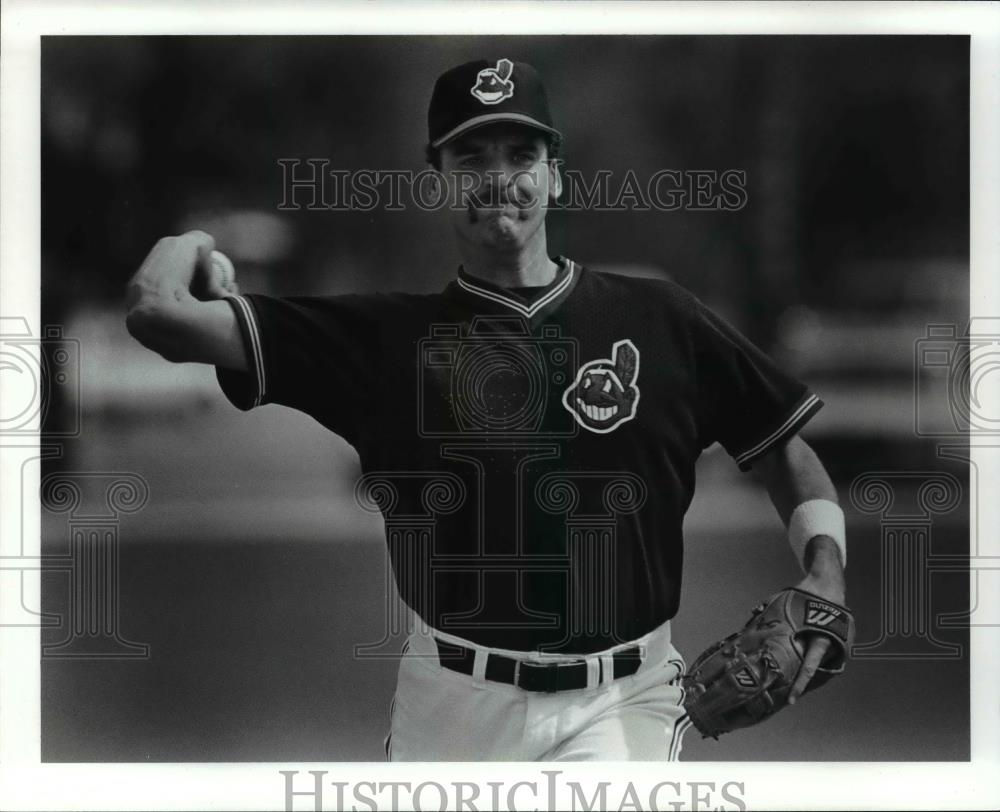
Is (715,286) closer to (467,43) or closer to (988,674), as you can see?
(467,43)

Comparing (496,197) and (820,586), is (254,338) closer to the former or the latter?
(496,197)

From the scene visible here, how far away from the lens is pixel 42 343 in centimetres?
417

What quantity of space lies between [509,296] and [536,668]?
105cm

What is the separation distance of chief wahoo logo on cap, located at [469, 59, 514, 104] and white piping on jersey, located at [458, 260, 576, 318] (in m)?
0.52

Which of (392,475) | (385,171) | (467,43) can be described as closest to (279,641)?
(392,475)

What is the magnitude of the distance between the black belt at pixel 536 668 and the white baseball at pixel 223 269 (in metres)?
1.21

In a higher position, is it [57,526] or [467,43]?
[467,43]

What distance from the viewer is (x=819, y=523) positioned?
4172mm

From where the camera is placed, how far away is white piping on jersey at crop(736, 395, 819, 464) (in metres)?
4.16

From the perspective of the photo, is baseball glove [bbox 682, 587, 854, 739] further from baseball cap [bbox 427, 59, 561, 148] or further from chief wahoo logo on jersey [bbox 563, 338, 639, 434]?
baseball cap [bbox 427, 59, 561, 148]

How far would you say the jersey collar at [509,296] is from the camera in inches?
160

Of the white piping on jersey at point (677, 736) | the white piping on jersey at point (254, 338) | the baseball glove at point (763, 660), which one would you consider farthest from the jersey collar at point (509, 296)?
the white piping on jersey at point (677, 736)

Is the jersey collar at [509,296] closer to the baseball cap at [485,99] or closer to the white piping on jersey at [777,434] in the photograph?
the baseball cap at [485,99]

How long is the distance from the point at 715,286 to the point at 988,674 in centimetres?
141
